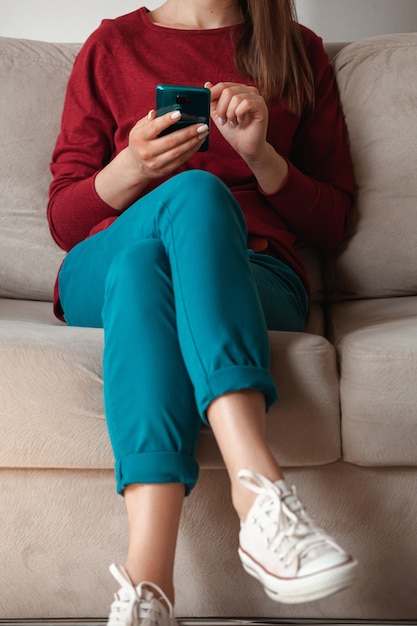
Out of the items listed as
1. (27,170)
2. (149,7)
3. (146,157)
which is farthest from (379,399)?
(149,7)

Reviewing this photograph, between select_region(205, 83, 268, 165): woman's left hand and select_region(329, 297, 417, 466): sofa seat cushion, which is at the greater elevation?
select_region(205, 83, 268, 165): woman's left hand

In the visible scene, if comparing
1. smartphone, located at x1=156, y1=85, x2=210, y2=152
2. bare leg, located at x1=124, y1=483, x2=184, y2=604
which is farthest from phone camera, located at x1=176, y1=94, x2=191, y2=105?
bare leg, located at x1=124, y1=483, x2=184, y2=604

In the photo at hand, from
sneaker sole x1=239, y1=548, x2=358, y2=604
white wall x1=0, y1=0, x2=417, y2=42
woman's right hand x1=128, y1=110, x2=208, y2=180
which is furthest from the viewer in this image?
white wall x1=0, y1=0, x2=417, y2=42

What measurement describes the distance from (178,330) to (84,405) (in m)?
0.20

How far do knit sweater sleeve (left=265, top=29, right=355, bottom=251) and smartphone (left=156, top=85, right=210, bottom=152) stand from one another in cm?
25

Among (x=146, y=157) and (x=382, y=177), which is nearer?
(x=146, y=157)

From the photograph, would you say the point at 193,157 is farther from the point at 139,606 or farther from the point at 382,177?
the point at 139,606

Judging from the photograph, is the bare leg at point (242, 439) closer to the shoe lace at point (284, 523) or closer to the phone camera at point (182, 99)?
the shoe lace at point (284, 523)

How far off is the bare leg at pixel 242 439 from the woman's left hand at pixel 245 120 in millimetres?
483

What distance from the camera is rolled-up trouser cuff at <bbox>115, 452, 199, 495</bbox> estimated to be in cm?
89

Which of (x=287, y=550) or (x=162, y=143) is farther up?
(x=162, y=143)

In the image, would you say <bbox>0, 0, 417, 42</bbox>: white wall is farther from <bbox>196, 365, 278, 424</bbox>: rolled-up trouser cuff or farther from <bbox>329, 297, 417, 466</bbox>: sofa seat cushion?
<bbox>196, 365, 278, 424</bbox>: rolled-up trouser cuff

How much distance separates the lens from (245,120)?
1200 mm

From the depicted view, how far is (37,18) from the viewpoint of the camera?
1.94 metres
